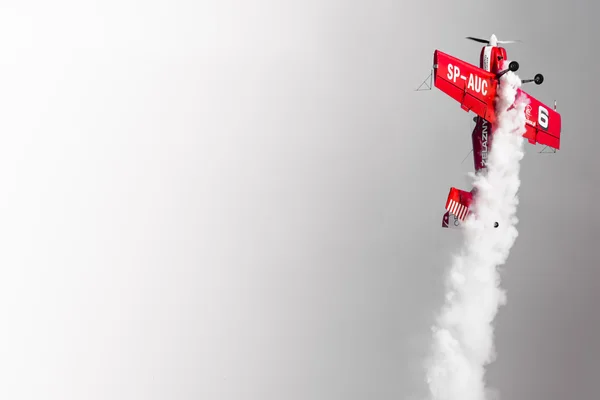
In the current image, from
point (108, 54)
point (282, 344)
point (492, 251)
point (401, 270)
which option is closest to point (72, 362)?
point (282, 344)

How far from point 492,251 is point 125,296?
32369mm

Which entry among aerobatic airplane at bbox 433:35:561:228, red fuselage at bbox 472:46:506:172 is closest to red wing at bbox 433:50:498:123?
aerobatic airplane at bbox 433:35:561:228

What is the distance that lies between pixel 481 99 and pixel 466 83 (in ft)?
3.24

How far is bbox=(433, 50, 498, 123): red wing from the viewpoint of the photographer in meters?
20.5

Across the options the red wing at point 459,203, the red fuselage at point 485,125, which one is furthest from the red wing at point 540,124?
the red wing at point 459,203

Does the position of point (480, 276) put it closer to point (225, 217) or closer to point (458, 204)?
point (458, 204)

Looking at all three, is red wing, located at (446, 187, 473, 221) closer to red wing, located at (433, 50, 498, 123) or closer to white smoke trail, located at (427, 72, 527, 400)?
white smoke trail, located at (427, 72, 527, 400)

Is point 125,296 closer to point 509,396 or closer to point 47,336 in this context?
point 47,336

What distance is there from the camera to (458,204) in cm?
2308

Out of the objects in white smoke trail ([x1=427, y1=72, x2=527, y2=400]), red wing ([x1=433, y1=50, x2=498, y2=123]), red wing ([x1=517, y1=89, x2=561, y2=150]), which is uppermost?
red wing ([x1=517, y1=89, x2=561, y2=150])

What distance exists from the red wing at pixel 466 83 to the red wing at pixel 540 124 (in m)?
1.44

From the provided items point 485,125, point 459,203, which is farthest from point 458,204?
point 485,125

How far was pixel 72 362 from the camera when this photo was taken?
51.1 meters

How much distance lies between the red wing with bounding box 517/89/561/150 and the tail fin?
282 cm
